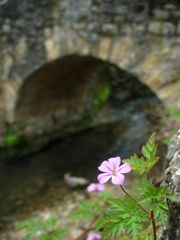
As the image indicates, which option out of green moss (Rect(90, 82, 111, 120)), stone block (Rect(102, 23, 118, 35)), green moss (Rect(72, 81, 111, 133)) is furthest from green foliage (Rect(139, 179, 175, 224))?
green moss (Rect(90, 82, 111, 120))

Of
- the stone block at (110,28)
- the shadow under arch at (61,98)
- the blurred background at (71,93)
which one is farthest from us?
the shadow under arch at (61,98)

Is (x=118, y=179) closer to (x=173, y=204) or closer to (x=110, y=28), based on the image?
(x=173, y=204)

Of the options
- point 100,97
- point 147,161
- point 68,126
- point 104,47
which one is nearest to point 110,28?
point 104,47

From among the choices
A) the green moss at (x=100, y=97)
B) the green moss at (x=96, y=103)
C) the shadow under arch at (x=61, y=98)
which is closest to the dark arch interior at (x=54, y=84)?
the shadow under arch at (x=61, y=98)

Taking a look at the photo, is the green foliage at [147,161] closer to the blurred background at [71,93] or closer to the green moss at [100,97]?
the blurred background at [71,93]

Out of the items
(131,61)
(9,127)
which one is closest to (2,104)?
(9,127)
